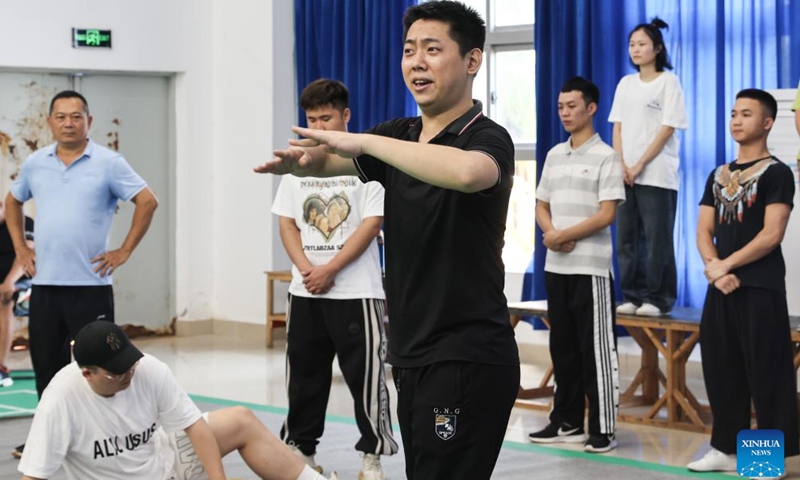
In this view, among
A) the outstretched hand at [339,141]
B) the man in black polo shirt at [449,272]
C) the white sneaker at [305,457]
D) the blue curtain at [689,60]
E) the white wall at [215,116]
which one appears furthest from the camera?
the white wall at [215,116]

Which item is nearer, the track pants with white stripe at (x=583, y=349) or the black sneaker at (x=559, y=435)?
the track pants with white stripe at (x=583, y=349)

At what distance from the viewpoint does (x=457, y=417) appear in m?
2.50

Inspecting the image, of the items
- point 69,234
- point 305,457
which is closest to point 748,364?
point 305,457

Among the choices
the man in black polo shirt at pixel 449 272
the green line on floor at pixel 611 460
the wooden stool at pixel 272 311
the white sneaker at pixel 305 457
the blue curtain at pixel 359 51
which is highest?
the blue curtain at pixel 359 51

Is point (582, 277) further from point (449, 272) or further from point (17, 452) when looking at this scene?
point (449, 272)

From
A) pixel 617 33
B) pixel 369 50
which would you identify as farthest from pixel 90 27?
pixel 617 33

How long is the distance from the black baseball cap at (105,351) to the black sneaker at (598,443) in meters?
2.50

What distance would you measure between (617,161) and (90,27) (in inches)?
194

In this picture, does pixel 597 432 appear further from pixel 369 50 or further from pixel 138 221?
pixel 369 50

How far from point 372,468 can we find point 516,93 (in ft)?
13.7

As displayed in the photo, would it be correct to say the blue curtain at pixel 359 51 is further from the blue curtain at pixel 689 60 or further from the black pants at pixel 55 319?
the black pants at pixel 55 319

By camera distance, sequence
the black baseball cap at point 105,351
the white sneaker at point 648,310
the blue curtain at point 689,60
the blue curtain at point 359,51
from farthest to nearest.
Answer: the blue curtain at point 359,51 → the blue curtain at point 689,60 → the white sneaker at point 648,310 → the black baseball cap at point 105,351

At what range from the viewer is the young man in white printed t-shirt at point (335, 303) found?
181 inches

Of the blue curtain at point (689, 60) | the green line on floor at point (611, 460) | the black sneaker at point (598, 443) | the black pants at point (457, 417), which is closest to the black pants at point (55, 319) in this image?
the green line on floor at point (611, 460)
